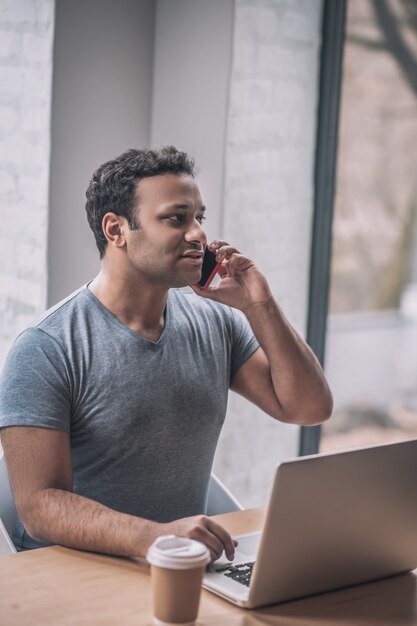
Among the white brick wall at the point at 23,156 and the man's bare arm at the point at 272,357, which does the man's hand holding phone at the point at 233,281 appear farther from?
the white brick wall at the point at 23,156

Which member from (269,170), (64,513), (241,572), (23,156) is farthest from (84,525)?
(269,170)

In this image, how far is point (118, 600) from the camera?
1305mm

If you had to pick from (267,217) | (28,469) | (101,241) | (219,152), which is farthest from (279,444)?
(28,469)

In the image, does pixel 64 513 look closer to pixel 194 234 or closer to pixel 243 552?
pixel 243 552

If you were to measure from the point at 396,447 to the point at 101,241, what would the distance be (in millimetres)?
833

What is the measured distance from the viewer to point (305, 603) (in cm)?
134

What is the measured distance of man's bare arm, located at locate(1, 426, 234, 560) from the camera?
1.43 metres

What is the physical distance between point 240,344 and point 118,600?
2.70ft

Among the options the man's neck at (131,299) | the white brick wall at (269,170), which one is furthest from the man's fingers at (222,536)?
the white brick wall at (269,170)

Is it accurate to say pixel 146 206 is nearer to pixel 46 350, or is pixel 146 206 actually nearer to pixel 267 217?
pixel 46 350

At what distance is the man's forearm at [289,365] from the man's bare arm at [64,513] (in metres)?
0.49

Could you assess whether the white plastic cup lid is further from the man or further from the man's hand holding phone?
the man's hand holding phone

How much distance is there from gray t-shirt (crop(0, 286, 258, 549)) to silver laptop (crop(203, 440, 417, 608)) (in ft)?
1.34

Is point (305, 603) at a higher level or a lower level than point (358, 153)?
lower
